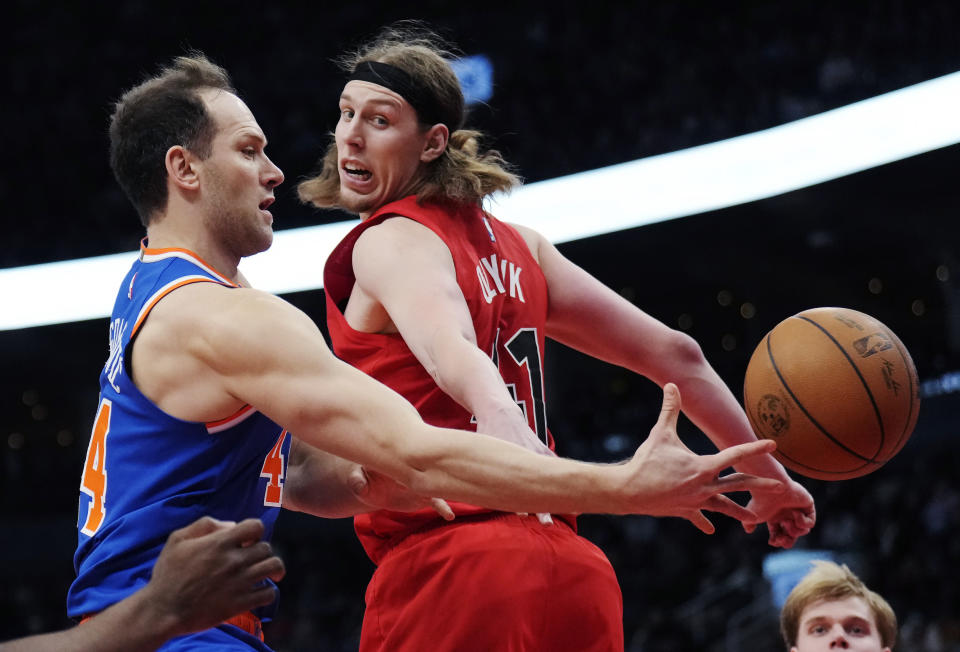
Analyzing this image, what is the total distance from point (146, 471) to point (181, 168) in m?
0.75

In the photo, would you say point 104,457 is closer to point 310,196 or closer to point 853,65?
point 310,196

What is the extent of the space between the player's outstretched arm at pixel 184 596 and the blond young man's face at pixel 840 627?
2274 mm

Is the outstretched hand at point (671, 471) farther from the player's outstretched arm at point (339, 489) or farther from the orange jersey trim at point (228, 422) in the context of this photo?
the orange jersey trim at point (228, 422)

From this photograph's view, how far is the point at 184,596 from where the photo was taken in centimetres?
186

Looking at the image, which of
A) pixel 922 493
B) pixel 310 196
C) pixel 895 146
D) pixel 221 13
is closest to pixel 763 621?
pixel 922 493

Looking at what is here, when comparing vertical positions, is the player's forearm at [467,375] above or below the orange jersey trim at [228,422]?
above

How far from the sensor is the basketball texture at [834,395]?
276cm

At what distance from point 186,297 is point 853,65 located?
11.1m

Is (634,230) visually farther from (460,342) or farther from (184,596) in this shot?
(184,596)

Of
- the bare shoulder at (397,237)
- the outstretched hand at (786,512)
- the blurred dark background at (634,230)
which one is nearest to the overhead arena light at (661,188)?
the blurred dark background at (634,230)

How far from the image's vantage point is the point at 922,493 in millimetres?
12234

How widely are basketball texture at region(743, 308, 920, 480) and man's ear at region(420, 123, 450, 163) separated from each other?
1.08 m

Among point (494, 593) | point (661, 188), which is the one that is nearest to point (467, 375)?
point (494, 593)

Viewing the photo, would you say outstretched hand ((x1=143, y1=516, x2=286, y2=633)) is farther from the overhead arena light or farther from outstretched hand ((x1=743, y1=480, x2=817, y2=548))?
the overhead arena light
